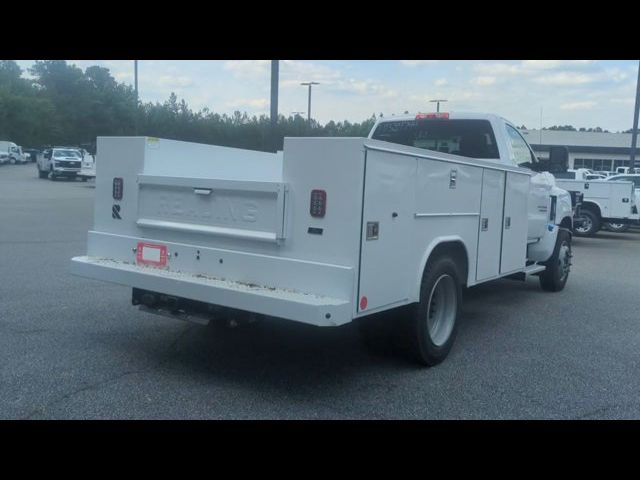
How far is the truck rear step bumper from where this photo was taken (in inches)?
178

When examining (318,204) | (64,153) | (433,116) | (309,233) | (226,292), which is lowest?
(226,292)

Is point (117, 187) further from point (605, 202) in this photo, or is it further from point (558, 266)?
point (605, 202)

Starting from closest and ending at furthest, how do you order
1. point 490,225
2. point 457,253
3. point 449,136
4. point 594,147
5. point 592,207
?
point 457,253 → point 490,225 → point 449,136 → point 592,207 → point 594,147

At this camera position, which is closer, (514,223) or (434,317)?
(434,317)

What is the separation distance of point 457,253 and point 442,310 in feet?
1.80

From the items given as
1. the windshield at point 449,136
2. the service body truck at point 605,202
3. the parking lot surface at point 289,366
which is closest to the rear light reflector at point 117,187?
the parking lot surface at point 289,366

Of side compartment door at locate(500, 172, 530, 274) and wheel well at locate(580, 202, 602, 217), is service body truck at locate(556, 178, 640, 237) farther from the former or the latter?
side compartment door at locate(500, 172, 530, 274)

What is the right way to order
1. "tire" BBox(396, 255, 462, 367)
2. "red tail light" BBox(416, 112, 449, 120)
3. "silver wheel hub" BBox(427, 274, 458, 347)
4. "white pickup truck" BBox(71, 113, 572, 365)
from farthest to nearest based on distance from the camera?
"red tail light" BBox(416, 112, 449, 120)
"silver wheel hub" BBox(427, 274, 458, 347)
"tire" BBox(396, 255, 462, 367)
"white pickup truck" BBox(71, 113, 572, 365)

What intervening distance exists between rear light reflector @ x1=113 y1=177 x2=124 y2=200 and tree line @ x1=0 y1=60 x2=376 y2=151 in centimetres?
867

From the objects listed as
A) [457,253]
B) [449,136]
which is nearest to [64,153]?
[449,136]

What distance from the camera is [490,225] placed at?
22.3ft

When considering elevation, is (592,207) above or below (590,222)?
above

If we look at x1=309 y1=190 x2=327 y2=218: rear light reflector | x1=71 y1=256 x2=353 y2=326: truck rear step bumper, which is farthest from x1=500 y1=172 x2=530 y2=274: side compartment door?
x1=71 y1=256 x2=353 y2=326: truck rear step bumper
